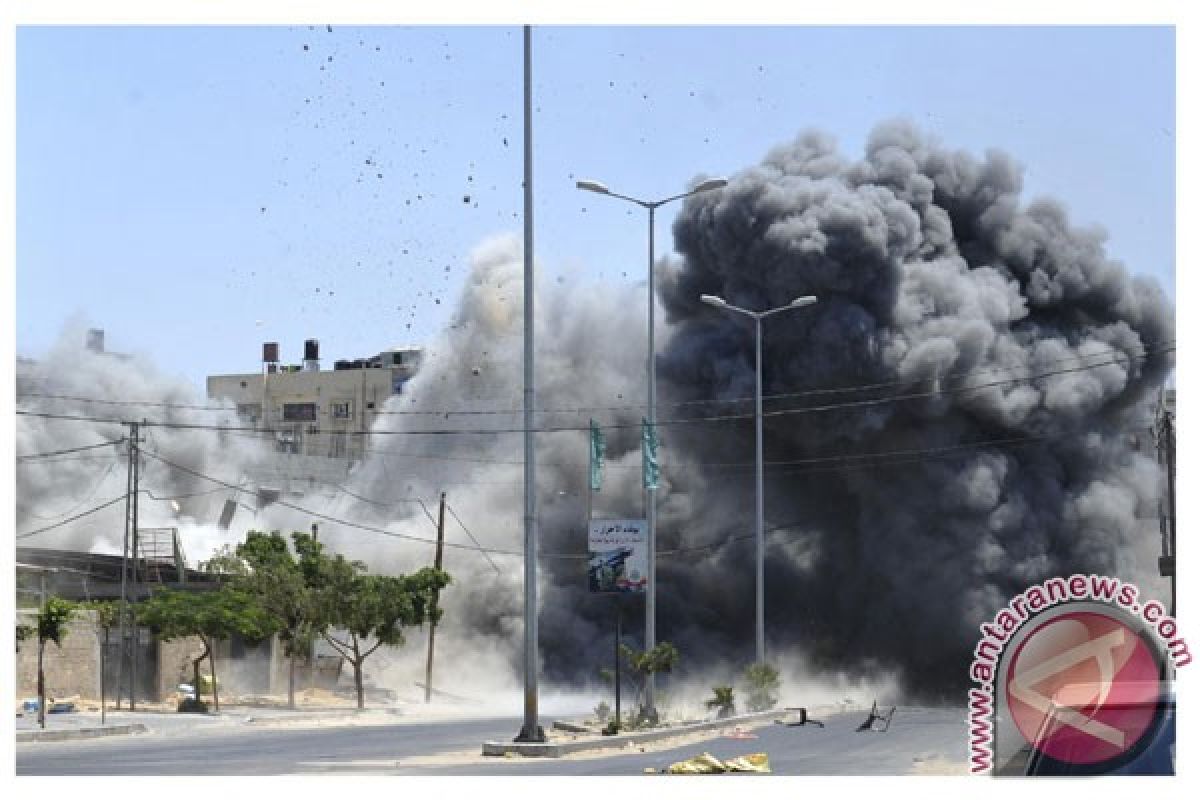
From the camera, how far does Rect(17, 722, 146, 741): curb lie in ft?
115

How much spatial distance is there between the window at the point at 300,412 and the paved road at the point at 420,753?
68.1m

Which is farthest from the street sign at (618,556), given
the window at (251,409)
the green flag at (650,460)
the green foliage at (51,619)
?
the window at (251,409)

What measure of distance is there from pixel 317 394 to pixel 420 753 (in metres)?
79.3

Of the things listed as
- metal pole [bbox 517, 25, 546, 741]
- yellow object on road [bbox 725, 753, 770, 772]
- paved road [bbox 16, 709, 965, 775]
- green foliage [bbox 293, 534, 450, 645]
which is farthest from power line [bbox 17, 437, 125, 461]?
yellow object on road [bbox 725, 753, 770, 772]

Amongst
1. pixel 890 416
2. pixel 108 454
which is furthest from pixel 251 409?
pixel 890 416

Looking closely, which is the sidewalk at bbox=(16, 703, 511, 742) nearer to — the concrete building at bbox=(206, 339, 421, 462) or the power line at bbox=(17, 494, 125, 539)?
the power line at bbox=(17, 494, 125, 539)

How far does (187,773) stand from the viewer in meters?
25.2

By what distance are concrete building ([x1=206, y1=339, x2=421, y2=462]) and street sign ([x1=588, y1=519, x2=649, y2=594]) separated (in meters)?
66.3

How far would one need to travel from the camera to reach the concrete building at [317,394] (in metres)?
105

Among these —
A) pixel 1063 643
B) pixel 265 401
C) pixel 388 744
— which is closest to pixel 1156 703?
pixel 1063 643

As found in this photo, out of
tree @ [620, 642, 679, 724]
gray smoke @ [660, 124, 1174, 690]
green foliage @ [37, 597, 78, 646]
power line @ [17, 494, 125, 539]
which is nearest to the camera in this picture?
tree @ [620, 642, 679, 724]

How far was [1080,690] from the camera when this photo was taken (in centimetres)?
1848

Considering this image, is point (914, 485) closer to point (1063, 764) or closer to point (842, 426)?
point (842, 426)

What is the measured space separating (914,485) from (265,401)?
5716 centimetres
